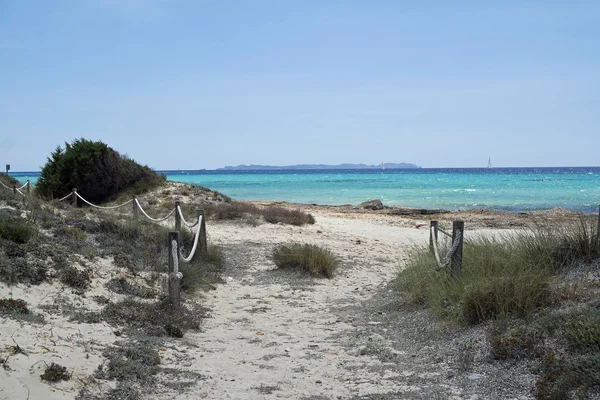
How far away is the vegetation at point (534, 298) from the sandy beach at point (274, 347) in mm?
244

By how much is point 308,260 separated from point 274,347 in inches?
178

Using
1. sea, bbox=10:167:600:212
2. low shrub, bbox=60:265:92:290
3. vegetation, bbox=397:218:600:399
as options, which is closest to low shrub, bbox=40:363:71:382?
low shrub, bbox=60:265:92:290

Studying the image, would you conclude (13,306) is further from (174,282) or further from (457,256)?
(457,256)

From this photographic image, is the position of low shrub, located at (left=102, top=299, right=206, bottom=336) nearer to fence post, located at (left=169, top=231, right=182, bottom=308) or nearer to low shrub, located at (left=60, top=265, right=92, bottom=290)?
fence post, located at (left=169, top=231, right=182, bottom=308)

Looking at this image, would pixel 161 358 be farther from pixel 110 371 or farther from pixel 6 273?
pixel 6 273

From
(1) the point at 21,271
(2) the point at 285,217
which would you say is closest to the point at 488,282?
(1) the point at 21,271

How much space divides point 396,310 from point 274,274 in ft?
11.2

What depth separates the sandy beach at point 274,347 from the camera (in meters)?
4.96

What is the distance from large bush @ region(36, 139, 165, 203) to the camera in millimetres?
22469

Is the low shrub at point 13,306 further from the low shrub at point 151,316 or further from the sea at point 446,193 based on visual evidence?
the sea at point 446,193

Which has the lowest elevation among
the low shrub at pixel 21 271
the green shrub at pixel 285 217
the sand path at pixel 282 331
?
the sand path at pixel 282 331

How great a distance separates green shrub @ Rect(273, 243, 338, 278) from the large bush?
1279 cm

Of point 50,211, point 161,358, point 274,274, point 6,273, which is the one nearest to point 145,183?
point 50,211

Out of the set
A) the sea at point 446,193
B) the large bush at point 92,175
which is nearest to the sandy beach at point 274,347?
the sea at point 446,193
